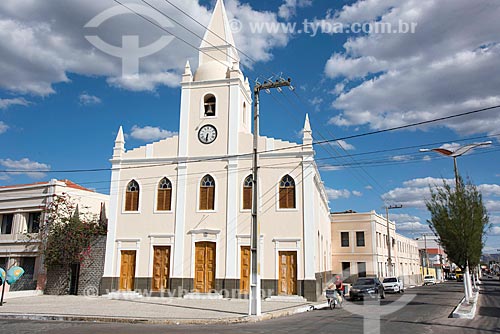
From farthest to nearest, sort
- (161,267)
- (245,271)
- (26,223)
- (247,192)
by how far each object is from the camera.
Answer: (26,223) < (161,267) < (247,192) < (245,271)

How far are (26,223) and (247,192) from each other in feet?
48.2

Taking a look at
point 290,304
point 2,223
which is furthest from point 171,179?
point 2,223

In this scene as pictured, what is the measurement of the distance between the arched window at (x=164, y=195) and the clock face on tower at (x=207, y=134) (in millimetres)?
3119

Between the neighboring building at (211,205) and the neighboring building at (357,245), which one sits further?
the neighboring building at (357,245)

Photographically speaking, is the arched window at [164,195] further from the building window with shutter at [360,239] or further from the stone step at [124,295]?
the building window with shutter at [360,239]

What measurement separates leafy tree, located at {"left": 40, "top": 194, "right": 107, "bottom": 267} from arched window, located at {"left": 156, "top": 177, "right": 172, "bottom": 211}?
14.0ft

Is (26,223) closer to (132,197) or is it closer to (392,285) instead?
(132,197)

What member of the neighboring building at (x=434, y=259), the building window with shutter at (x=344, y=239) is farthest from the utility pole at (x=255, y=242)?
the neighboring building at (x=434, y=259)

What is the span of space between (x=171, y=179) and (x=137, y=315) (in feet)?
34.0

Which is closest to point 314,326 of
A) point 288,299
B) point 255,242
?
point 255,242

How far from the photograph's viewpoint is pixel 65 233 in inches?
1000

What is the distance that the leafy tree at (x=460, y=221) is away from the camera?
21922mm

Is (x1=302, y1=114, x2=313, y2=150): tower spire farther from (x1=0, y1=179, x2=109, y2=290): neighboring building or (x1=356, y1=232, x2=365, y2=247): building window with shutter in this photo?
(x1=356, y1=232, x2=365, y2=247): building window with shutter

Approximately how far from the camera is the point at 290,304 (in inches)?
802
